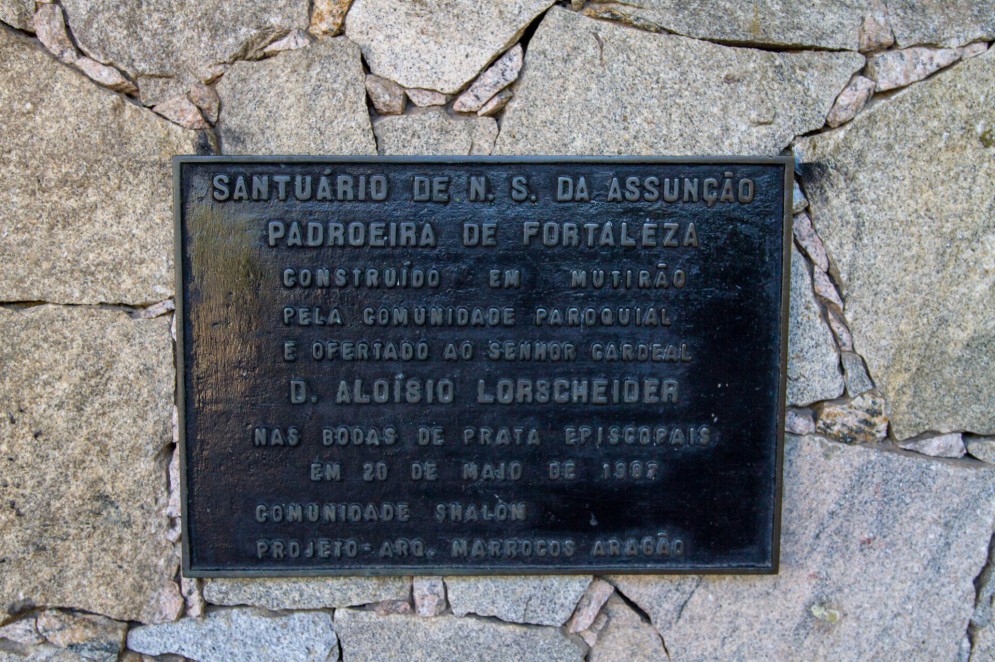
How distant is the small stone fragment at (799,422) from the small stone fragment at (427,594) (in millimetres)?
1290

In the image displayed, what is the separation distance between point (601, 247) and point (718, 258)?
38 cm

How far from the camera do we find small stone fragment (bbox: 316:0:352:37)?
85.7 inches

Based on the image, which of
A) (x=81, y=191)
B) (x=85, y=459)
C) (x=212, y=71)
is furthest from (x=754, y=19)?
(x=85, y=459)

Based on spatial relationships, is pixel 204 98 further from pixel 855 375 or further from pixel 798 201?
pixel 855 375

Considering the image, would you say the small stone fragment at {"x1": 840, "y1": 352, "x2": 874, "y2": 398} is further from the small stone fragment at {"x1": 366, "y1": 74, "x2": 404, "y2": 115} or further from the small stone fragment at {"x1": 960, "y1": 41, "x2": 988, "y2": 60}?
the small stone fragment at {"x1": 366, "y1": 74, "x2": 404, "y2": 115}

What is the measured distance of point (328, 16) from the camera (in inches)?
86.0

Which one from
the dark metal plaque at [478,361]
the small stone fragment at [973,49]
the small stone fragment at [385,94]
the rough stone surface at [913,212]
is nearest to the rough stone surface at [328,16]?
the small stone fragment at [385,94]

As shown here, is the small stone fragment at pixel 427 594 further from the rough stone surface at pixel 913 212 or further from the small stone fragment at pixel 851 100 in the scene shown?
the small stone fragment at pixel 851 100

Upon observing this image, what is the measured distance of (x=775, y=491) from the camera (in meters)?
2.23

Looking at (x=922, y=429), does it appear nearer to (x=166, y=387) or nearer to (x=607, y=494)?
(x=607, y=494)

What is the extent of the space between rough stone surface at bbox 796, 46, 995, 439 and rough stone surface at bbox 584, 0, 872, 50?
0.96ft

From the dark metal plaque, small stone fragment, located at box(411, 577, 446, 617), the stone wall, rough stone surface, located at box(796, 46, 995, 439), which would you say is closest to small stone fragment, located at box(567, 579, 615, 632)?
the stone wall

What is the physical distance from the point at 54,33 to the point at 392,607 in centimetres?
218

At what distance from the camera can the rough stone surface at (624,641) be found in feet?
7.60
